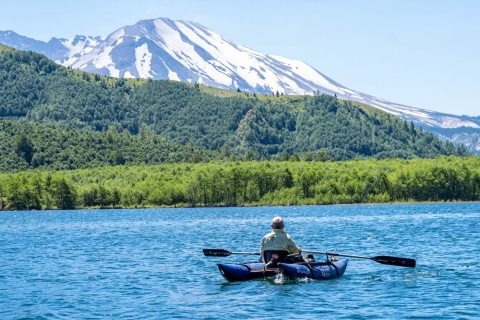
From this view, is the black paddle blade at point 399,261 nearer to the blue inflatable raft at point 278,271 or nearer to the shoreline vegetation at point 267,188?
the blue inflatable raft at point 278,271

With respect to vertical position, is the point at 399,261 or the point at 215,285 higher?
the point at 399,261

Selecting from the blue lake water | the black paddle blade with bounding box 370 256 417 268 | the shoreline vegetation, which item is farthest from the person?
the shoreline vegetation

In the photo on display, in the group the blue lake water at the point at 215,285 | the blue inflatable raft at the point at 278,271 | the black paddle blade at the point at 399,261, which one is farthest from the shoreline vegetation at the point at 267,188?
the blue inflatable raft at the point at 278,271

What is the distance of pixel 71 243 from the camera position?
212 ft

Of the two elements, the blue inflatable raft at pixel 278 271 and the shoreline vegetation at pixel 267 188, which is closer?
the blue inflatable raft at pixel 278 271

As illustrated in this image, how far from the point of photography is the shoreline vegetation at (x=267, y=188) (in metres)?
154

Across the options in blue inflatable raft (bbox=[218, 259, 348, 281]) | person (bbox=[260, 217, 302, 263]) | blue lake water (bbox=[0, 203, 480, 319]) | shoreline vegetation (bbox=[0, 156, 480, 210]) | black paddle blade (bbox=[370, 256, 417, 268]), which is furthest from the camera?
shoreline vegetation (bbox=[0, 156, 480, 210])

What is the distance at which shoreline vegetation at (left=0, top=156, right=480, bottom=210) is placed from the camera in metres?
154

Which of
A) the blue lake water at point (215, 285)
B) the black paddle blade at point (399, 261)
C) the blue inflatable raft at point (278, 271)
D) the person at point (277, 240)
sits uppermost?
the person at point (277, 240)

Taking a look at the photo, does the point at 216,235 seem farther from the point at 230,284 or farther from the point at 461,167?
the point at 461,167

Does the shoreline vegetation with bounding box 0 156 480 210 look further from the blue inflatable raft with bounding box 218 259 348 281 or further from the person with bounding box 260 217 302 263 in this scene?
the person with bounding box 260 217 302 263

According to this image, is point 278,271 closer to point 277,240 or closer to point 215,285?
point 277,240

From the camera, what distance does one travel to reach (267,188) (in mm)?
165750

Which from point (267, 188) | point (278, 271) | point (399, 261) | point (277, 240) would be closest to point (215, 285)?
point (278, 271)
